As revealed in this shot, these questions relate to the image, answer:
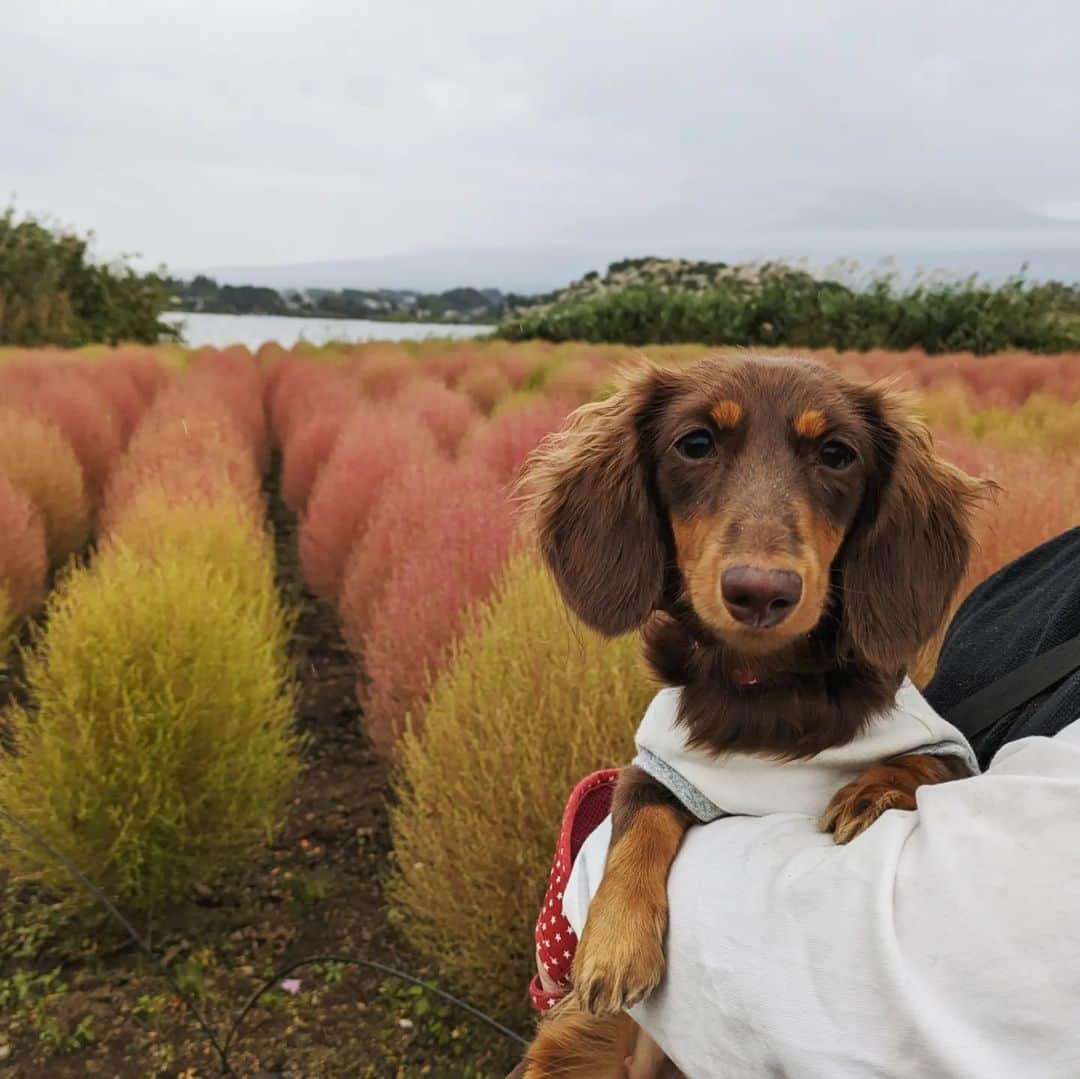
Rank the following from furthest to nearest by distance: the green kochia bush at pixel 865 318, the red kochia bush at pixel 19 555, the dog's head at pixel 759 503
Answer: the green kochia bush at pixel 865 318 → the red kochia bush at pixel 19 555 → the dog's head at pixel 759 503

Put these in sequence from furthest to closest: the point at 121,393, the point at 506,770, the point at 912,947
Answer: the point at 121,393, the point at 506,770, the point at 912,947

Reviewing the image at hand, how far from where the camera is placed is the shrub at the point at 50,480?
639 cm

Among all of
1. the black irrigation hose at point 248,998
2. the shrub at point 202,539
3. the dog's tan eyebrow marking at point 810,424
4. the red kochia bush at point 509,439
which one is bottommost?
the black irrigation hose at point 248,998

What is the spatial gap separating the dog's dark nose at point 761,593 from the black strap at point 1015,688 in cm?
37

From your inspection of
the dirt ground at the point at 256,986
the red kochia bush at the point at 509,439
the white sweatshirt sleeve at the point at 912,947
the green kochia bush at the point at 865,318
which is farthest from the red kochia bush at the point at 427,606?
the green kochia bush at the point at 865,318

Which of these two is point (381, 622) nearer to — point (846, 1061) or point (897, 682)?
point (897, 682)

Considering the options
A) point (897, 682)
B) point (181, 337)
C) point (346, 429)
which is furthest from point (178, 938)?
point (181, 337)

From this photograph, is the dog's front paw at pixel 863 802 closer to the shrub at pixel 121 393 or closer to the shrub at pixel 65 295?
the shrub at pixel 121 393

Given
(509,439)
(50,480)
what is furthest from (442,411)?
(50,480)

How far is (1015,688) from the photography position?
1.41 metres

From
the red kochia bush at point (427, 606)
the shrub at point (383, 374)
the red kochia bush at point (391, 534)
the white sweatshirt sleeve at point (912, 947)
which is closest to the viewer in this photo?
the white sweatshirt sleeve at point (912, 947)

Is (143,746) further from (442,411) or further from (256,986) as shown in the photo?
(442,411)

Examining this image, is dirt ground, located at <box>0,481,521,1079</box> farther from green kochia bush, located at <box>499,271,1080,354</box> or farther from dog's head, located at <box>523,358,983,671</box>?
green kochia bush, located at <box>499,271,1080,354</box>

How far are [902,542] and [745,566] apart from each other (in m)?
0.44
